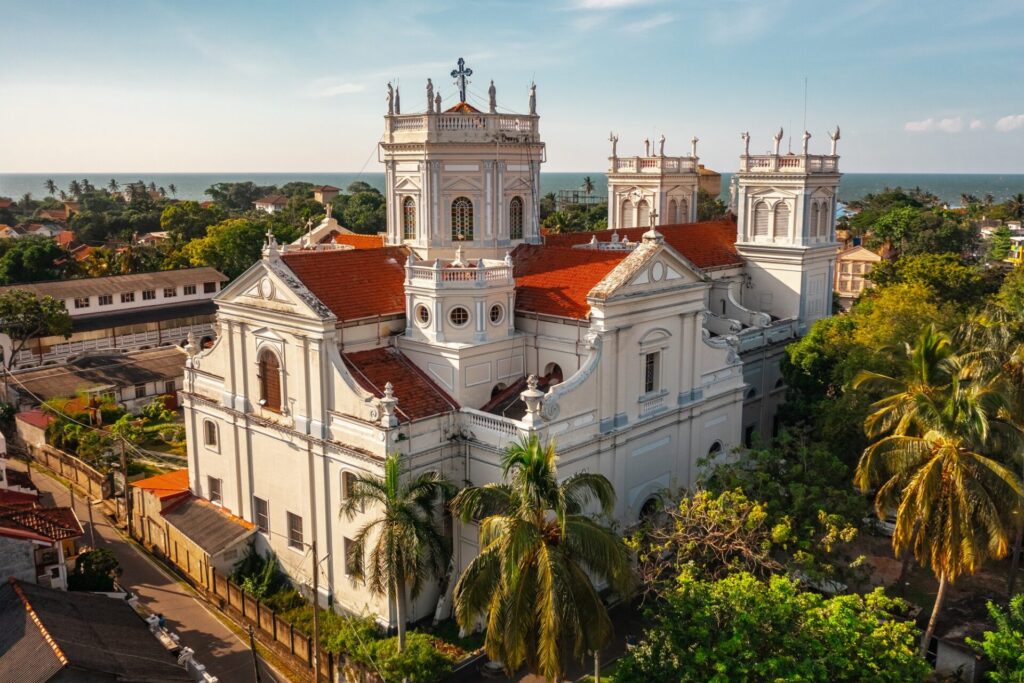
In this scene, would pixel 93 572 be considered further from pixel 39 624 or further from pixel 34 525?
pixel 39 624

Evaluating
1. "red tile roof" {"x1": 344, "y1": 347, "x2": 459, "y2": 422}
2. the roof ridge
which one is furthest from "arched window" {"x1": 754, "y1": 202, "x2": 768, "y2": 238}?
the roof ridge

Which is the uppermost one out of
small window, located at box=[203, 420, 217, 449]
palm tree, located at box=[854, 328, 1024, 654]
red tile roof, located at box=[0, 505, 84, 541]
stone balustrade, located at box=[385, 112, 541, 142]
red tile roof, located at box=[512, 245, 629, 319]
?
stone balustrade, located at box=[385, 112, 541, 142]

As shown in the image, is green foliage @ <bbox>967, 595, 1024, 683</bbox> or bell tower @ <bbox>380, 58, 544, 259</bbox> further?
bell tower @ <bbox>380, 58, 544, 259</bbox>

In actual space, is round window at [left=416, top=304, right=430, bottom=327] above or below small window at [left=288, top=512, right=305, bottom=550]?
above


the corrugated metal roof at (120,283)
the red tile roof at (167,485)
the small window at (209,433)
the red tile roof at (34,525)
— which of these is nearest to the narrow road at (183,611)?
the red tile roof at (167,485)

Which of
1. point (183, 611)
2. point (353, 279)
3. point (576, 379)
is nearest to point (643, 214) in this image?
point (353, 279)

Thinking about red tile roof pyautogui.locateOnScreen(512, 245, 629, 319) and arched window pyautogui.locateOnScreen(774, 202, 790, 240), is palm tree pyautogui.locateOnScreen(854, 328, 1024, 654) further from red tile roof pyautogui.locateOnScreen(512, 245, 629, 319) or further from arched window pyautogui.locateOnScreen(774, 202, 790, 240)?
arched window pyautogui.locateOnScreen(774, 202, 790, 240)

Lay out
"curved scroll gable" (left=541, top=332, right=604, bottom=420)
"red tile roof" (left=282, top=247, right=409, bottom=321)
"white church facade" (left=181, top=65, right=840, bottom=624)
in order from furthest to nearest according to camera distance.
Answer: "red tile roof" (left=282, top=247, right=409, bottom=321), "white church facade" (left=181, top=65, right=840, bottom=624), "curved scroll gable" (left=541, top=332, right=604, bottom=420)
